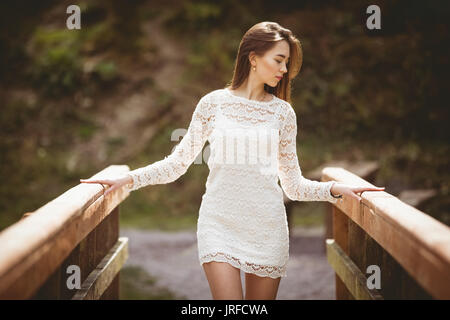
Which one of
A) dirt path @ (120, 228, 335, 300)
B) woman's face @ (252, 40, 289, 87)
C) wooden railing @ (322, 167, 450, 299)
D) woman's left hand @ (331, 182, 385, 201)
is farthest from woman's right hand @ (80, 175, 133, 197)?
dirt path @ (120, 228, 335, 300)

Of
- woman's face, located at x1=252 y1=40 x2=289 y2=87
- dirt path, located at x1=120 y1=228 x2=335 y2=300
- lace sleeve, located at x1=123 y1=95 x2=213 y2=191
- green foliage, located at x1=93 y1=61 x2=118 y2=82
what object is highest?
green foliage, located at x1=93 y1=61 x2=118 y2=82

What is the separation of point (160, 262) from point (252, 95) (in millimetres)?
4202

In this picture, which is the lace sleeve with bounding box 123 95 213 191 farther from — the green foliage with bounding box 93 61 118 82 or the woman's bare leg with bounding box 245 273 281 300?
the green foliage with bounding box 93 61 118 82

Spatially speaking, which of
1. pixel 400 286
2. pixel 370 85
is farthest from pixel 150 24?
pixel 400 286

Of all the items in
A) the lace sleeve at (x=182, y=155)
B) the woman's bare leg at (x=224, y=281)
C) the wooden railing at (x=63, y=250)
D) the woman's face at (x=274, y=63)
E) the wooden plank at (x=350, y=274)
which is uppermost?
the woman's face at (x=274, y=63)

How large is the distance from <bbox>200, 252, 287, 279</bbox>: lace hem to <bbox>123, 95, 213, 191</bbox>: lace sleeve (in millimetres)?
520

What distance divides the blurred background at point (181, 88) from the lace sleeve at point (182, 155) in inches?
266

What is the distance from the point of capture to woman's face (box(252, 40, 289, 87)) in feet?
9.70

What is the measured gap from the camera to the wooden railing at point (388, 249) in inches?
66.6

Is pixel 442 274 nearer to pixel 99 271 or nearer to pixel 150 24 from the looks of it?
pixel 99 271

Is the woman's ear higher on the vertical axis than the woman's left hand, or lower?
higher

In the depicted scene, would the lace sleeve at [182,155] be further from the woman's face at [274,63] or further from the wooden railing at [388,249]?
the wooden railing at [388,249]

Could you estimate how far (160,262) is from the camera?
684cm

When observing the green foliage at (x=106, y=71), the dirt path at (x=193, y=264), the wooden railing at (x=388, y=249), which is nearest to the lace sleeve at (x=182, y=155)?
the wooden railing at (x=388, y=249)
